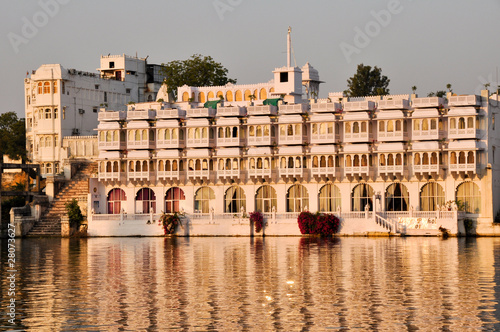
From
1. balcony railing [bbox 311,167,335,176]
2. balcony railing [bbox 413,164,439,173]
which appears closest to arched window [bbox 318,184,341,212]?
balcony railing [bbox 311,167,335,176]

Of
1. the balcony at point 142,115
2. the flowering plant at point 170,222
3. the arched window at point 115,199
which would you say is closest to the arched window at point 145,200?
the arched window at point 115,199

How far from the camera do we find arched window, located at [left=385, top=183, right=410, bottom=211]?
83.6 m

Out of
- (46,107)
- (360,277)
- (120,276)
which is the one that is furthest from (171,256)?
(46,107)

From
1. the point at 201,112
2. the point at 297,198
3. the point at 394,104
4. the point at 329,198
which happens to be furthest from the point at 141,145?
the point at 394,104

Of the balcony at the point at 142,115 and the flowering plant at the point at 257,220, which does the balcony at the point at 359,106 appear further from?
the balcony at the point at 142,115

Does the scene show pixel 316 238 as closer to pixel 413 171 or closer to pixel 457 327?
pixel 413 171

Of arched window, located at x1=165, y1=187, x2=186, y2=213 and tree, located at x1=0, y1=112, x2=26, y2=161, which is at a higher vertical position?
tree, located at x1=0, y1=112, x2=26, y2=161

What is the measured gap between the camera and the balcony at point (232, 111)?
3504 inches

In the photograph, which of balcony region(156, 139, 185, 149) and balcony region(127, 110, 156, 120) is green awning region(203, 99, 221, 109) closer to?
balcony region(156, 139, 185, 149)

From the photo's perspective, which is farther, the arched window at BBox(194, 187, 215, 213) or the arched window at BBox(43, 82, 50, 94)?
the arched window at BBox(43, 82, 50, 94)

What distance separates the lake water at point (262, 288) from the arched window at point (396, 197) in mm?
15298

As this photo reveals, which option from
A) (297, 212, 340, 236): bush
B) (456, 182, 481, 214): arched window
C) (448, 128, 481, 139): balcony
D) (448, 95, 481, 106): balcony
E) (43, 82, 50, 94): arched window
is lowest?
(297, 212, 340, 236): bush

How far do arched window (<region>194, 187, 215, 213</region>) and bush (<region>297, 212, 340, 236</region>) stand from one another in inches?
456

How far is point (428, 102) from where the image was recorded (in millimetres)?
81438
